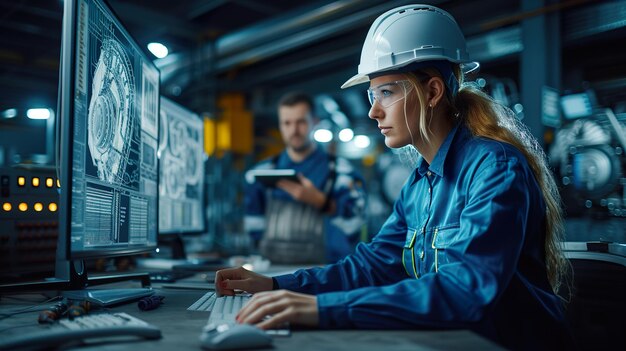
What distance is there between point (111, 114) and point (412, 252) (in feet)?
3.11

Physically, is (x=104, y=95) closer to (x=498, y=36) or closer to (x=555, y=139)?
(x=555, y=139)

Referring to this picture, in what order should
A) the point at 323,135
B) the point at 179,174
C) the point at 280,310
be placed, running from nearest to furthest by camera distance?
the point at 280,310 → the point at 179,174 → the point at 323,135

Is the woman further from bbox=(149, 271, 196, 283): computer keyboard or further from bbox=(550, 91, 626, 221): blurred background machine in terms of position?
bbox=(550, 91, 626, 221): blurred background machine

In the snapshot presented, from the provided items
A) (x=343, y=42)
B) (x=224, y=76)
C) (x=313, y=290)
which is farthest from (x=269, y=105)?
(x=313, y=290)

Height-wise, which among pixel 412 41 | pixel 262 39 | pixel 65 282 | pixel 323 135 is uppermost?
pixel 262 39

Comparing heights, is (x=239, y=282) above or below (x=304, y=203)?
below

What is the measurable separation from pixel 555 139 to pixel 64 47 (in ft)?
11.8

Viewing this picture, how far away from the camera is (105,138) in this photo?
1280mm

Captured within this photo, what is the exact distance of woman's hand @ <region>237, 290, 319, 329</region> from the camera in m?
0.95

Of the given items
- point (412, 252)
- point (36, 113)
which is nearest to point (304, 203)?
point (36, 113)

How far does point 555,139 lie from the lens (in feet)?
12.3

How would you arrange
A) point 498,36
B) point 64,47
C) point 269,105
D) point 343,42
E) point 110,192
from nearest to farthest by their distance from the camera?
point 64,47 → point 110,192 → point 498,36 → point 343,42 → point 269,105

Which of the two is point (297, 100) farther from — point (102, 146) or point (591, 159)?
point (102, 146)

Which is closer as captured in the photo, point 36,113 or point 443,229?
point 443,229
